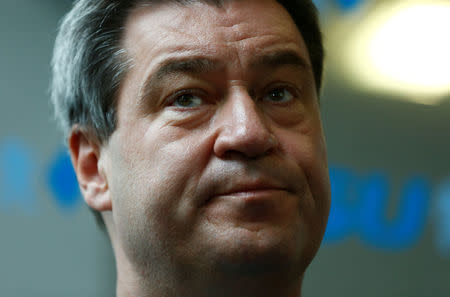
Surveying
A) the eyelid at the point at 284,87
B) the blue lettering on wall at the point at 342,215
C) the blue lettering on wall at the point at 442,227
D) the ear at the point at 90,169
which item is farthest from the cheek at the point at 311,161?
the blue lettering on wall at the point at 442,227

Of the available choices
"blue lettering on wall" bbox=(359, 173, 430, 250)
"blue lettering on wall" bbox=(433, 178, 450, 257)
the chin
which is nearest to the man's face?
the chin

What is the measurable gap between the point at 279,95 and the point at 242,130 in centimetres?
23

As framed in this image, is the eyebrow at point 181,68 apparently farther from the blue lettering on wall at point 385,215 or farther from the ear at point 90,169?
the blue lettering on wall at point 385,215

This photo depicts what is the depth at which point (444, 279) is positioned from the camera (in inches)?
72.6

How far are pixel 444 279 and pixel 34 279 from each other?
1697mm

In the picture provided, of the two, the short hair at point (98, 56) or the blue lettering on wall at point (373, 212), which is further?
the blue lettering on wall at point (373, 212)

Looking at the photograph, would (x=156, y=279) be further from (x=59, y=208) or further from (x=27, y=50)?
(x=27, y=50)

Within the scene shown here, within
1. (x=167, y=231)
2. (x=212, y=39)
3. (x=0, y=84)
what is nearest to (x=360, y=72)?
(x=212, y=39)

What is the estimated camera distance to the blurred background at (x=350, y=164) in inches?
65.5

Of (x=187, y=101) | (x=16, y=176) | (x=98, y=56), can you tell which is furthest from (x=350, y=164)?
(x=16, y=176)

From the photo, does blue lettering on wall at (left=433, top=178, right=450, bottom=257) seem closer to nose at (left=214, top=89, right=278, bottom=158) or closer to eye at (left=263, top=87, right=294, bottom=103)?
eye at (left=263, top=87, right=294, bottom=103)

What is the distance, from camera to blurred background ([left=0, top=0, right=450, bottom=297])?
166 cm

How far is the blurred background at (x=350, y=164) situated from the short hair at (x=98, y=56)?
0.51 m

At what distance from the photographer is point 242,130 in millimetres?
892
